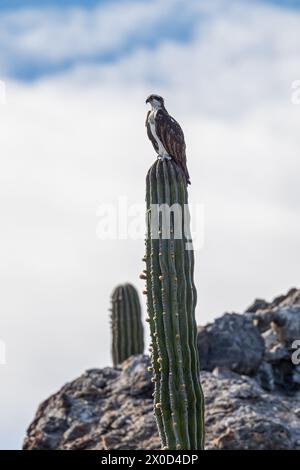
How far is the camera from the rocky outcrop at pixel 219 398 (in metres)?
20.3

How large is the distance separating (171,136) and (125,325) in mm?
8915

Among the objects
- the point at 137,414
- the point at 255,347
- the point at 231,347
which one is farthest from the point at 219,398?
the point at 255,347

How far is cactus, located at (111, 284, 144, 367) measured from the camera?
957 inches

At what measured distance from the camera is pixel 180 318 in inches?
589

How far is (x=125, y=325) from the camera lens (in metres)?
24.3

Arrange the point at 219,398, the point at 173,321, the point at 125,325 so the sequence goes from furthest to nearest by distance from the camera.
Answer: the point at 125,325 → the point at 219,398 → the point at 173,321

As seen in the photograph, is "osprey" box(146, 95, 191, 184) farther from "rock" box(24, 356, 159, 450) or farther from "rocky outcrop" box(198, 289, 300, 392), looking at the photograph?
"rocky outcrop" box(198, 289, 300, 392)

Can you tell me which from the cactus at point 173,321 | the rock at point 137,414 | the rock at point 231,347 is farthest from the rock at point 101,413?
the cactus at point 173,321

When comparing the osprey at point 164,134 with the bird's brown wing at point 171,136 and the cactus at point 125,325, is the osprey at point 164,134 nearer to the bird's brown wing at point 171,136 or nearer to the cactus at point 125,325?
the bird's brown wing at point 171,136

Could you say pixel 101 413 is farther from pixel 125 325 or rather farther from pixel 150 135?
pixel 150 135

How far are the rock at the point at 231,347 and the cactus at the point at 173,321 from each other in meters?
7.16
